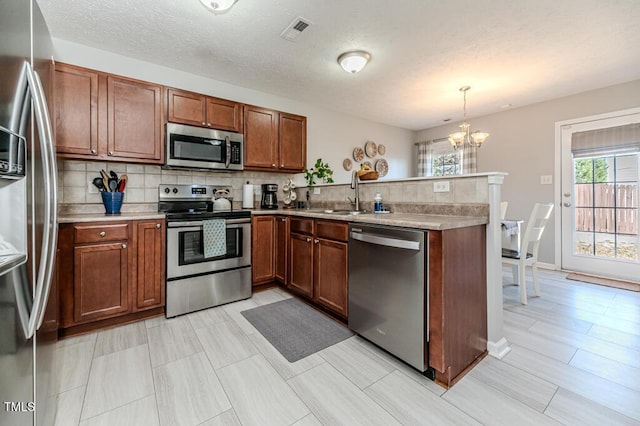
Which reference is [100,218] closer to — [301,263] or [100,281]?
[100,281]

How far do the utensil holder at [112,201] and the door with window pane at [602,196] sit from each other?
19.1 ft

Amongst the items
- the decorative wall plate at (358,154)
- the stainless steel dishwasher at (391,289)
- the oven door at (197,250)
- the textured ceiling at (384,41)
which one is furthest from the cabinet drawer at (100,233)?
the decorative wall plate at (358,154)

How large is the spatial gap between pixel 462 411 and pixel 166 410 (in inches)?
59.0

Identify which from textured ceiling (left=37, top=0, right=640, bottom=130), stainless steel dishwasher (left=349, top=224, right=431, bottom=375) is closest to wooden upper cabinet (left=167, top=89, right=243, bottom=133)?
textured ceiling (left=37, top=0, right=640, bottom=130)

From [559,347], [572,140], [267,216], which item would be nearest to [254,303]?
[267,216]

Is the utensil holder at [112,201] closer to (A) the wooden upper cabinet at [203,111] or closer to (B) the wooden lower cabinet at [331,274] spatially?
(A) the wooden upper cabinet at [203,111]

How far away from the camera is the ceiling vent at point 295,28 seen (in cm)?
232

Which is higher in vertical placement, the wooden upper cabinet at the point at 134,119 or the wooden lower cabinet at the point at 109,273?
the wooden upper cabinet at the point at 134,119

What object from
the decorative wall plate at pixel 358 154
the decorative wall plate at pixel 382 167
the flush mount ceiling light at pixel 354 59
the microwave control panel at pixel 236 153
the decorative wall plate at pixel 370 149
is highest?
the flush mount ceiling light at pixel 354 59

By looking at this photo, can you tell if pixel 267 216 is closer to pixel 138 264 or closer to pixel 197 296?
pixel 197 296

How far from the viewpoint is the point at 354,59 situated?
2.83 meters

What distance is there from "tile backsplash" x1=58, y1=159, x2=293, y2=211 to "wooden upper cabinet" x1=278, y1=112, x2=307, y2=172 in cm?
53

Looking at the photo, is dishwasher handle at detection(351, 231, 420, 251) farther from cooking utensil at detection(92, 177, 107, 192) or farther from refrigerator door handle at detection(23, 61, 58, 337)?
cooking utensil at detection(92, 177, 107, 192)

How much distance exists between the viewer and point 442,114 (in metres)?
5.05
